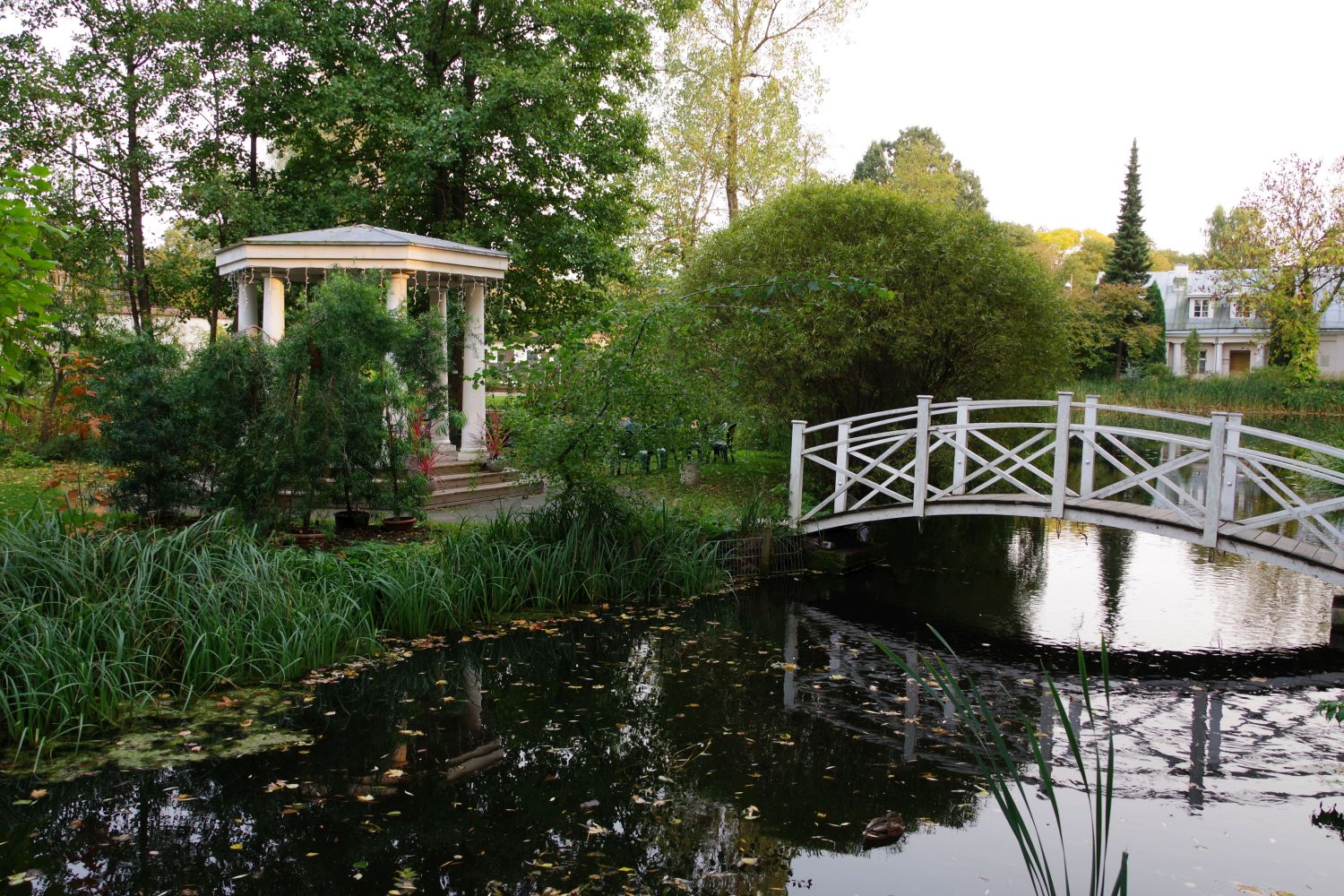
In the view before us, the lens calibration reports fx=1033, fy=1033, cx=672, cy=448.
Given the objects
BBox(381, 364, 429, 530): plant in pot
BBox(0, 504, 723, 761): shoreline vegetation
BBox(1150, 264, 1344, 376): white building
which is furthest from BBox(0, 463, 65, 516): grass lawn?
BBox(1150, 264, 1344, 376): white building

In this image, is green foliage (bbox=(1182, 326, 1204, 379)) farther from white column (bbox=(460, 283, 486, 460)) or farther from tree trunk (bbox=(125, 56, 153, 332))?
tree trunk (bbox=(125, 56, 153, 332))

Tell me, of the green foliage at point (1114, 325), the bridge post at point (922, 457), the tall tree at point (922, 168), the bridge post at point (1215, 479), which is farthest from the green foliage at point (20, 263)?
the green foliage at point (1114, 325)

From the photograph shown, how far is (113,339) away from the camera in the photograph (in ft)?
29.0

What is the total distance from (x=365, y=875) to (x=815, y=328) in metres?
9.77

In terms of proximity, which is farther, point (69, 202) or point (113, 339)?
point (69, 202)

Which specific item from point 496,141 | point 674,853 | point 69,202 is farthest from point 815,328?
point 69,202

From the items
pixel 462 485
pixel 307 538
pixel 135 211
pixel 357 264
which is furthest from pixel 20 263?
pixel 135 211

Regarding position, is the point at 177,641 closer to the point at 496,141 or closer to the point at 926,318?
the point at 926,318

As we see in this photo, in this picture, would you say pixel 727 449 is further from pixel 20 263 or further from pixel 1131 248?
pixel 1131 248

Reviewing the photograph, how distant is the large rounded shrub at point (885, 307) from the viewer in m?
12.7

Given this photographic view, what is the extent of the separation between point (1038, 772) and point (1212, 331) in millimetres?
49582

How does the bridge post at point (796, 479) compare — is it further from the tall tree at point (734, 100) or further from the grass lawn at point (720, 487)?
the tall tree at point (734, 100)

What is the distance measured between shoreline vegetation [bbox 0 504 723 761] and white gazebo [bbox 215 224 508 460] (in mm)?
3404

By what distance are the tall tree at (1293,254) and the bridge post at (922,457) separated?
28.0 metres
